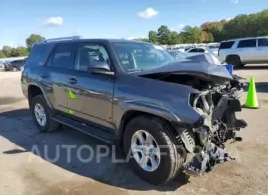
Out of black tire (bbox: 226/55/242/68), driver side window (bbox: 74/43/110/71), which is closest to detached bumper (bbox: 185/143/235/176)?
driver side window (bbox: 74/43/110/71)

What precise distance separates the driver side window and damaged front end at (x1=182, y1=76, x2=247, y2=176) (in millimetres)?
1568

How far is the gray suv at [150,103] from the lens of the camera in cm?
361

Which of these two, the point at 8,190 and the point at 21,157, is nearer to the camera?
the point at 8,190

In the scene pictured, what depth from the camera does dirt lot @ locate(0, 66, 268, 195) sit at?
378cm

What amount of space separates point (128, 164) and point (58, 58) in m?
2.50

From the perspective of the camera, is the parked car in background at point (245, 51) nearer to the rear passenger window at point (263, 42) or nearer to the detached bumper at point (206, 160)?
the rear passenger window at point (263, 42)

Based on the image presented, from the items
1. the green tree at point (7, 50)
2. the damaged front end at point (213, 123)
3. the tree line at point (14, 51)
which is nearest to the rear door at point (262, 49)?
the damaged front end at point (213, 123)

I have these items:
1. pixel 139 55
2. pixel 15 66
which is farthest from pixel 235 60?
pixel 15 66

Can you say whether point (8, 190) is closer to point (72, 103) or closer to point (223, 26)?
point (72, 103)

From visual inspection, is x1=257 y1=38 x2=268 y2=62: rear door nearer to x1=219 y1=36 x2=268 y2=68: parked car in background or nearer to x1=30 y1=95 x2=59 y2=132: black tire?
x1=219 y1=36 x2=268 y2=68: parked car in background

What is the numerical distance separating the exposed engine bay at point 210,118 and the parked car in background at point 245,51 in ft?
49.6

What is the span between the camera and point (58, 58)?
5727 mm

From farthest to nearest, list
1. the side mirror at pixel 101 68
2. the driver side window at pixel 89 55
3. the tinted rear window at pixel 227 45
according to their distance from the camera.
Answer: the tinted rear window at pixel 227 45, the driver side window at pixel 89 55, the side mirror at pixel 101 68

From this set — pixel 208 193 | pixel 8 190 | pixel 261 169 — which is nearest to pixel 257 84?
pixel 261 169
